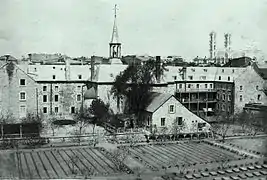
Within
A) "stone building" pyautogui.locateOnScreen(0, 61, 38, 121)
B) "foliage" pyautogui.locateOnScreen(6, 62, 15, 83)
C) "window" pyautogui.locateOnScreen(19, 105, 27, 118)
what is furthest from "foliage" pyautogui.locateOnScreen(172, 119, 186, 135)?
"foliage" pyautogui.locateOnScreen(6, 62, 15, 83)

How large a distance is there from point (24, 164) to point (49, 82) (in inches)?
875

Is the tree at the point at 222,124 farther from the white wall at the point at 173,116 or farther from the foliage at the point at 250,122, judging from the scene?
the white wall at the point at 173,116

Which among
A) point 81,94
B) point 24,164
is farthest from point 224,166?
point 81,94

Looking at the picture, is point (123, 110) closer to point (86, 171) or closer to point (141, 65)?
point (141, 65)

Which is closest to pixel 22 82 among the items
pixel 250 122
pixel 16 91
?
pixel 16 91

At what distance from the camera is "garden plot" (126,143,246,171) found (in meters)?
28.2

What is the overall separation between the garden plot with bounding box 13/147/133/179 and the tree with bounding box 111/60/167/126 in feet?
38.8

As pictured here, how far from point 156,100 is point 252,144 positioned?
11.0m

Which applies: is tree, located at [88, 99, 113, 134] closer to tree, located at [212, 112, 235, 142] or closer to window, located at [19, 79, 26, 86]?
window, located at [19, 79, 26, 86]

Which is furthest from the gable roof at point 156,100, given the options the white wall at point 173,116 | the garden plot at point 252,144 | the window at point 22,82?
the window at point 22,82

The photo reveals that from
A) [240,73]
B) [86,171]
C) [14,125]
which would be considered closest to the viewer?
[86,171]

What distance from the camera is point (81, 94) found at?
49.3 meters

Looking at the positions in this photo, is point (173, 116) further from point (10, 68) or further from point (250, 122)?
point (10, 68)

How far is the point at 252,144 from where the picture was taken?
35.5 metres
